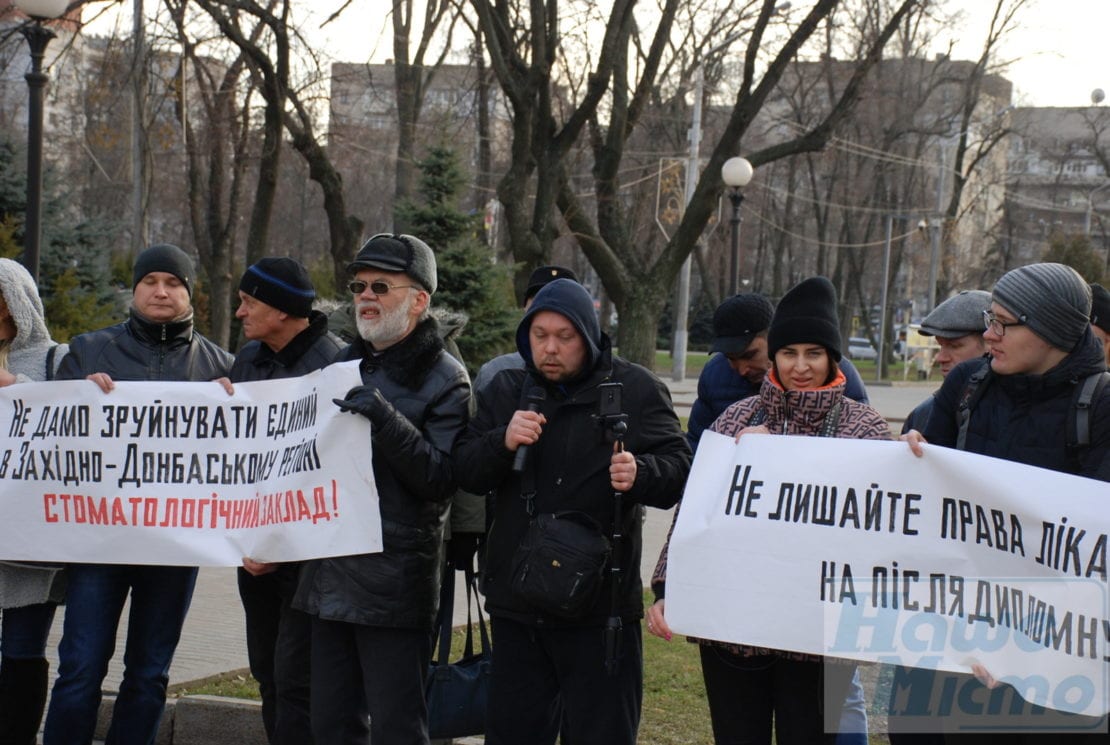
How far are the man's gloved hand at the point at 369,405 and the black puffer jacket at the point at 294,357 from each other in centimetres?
64

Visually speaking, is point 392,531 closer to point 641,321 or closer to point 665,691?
point 665,691

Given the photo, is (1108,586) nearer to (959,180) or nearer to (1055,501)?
(1055,501)

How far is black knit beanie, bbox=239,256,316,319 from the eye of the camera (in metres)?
4.76

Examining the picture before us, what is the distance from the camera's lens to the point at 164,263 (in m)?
4.89

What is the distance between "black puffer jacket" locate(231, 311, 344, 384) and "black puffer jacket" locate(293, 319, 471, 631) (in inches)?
16.5

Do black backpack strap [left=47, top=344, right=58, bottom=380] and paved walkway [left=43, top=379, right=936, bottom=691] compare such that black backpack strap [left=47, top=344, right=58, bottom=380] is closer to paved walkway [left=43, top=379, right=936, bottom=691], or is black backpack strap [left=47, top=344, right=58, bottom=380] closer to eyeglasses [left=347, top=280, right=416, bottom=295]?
eyeglasses [left=347, top=280, right=416, bottom=295]

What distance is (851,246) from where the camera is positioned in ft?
157

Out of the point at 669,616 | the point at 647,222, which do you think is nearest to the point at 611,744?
the point at 669,616

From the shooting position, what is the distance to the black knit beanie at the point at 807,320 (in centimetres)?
388

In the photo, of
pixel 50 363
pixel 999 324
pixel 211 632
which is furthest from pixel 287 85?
pixel 999 324

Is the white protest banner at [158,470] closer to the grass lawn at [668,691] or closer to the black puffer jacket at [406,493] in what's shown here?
the black puffer jacket at [406,493]

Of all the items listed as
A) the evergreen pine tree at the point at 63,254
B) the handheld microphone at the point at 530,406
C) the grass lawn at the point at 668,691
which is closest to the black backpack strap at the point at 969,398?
the handheld microphone at the point at 530,406

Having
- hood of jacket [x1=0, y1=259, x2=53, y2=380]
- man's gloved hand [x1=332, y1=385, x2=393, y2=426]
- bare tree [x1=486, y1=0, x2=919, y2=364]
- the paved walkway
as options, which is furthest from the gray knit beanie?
bare tree [x1=486, y1=0, x2=919, y2=364]

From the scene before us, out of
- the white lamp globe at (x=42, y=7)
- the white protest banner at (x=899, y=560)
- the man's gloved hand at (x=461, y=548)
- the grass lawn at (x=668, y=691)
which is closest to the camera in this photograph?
the white protest banner at (x=899, y=560)
